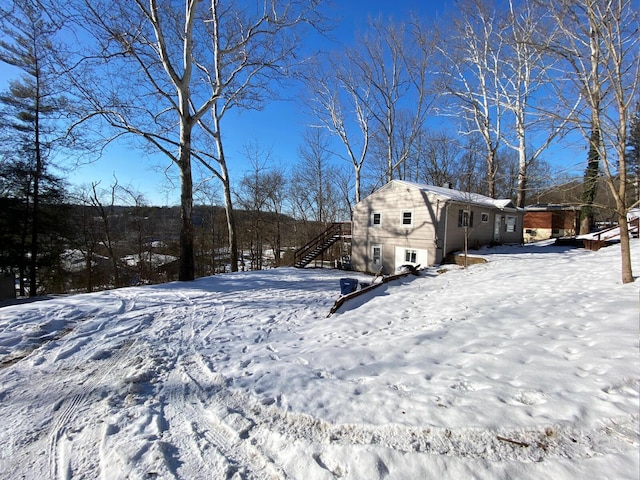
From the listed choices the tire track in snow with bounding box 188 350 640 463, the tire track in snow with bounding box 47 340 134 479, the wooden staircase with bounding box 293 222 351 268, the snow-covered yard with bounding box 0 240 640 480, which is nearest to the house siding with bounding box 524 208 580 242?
the wooden staircase with bounding box 293 222 351 268

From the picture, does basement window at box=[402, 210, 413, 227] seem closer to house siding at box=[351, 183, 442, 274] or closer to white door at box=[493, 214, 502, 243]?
house siding at box=[351, 183, 442, 274]

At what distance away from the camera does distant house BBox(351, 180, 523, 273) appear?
550 inches

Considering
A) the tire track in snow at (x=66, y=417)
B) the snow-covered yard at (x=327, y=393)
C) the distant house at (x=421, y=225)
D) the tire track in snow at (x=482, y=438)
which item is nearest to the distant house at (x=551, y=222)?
the distant house at (x=421, y=225)

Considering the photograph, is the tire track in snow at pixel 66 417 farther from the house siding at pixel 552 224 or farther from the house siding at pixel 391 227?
the house siding at pixel 552 224

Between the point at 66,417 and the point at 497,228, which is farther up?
the point at 497,228

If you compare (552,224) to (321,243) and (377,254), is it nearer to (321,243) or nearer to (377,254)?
(377,254)

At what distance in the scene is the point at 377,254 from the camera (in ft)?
55.5

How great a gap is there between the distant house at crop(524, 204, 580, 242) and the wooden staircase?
58.7 ft

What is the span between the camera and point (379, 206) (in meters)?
16.8

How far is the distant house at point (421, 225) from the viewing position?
13961 mm

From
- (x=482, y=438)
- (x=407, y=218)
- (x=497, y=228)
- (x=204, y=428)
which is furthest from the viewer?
(x=497, y=228)

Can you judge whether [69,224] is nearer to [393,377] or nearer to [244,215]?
[244,215]

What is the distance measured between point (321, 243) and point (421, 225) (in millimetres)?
7145

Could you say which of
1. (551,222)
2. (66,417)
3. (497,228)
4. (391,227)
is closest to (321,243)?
(391,227)
